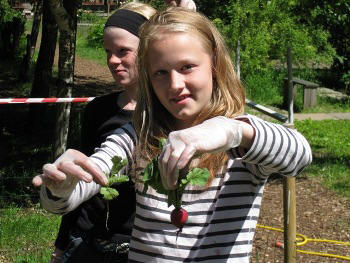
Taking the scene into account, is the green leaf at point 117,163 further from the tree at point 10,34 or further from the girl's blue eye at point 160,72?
the tree at point 10,34

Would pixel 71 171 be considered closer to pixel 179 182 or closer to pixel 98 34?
pixel 179 182

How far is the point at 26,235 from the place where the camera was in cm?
509

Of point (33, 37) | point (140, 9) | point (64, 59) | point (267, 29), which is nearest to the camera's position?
point (140, 9)

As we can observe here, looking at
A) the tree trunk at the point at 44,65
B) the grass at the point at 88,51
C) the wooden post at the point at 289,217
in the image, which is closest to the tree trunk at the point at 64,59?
the wooden post at the point at 289,217

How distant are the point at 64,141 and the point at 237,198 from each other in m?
4.61

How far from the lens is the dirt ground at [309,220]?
5.05m

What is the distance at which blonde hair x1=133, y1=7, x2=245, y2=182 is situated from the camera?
1667mm

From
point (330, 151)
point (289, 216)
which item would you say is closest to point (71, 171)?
point (289, 216)

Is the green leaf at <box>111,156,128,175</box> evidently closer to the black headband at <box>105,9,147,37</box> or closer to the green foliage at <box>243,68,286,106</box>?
the black headband at <box>105,9,147,37</box>

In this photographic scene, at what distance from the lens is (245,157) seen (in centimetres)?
151

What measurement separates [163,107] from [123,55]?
0.69 m

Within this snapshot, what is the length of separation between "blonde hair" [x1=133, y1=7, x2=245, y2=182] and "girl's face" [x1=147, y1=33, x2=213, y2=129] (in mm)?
29

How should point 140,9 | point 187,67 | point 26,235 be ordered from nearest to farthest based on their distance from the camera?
point 187,67
point 140,9
point 26,235

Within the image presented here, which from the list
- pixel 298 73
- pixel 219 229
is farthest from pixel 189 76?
pixel 298 73
